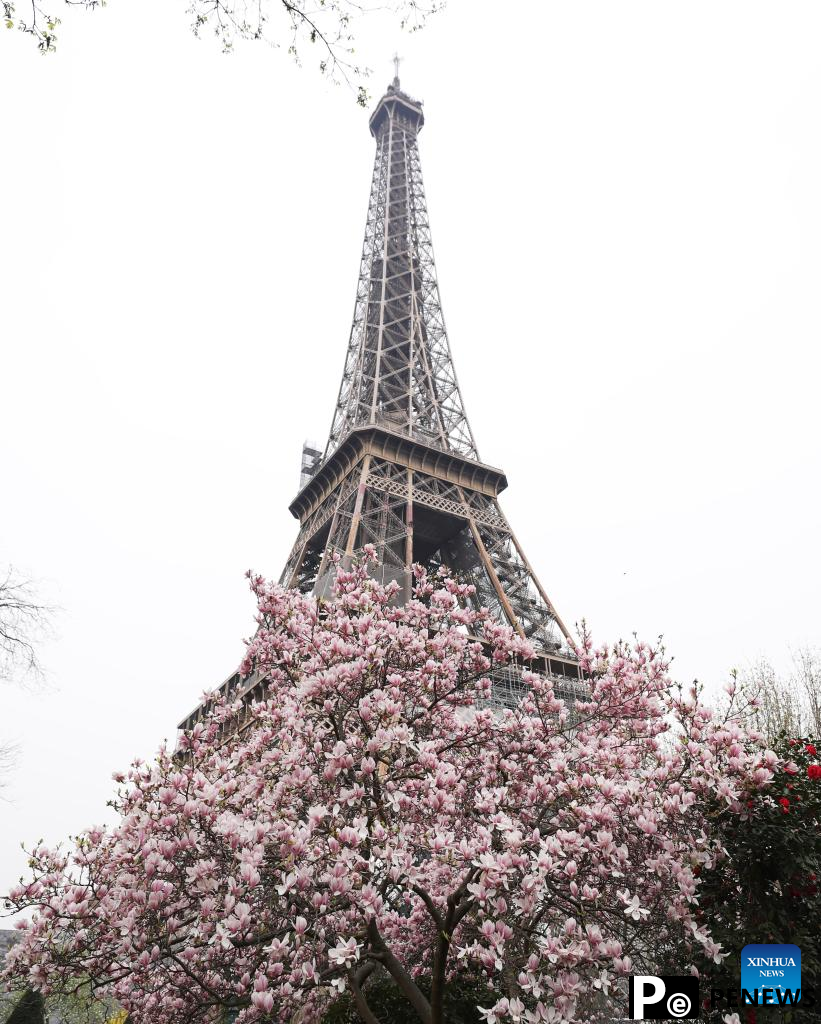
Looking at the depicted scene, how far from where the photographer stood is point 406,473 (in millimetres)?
30312

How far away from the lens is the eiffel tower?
26.5m

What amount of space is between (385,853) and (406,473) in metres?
25.6

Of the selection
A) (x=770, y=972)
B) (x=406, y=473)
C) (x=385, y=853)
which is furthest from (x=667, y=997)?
(x=406, y=473)

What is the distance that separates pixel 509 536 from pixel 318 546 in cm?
977

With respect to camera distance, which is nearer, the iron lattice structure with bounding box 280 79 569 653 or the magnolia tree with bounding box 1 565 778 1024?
the magnolia tree with bounding box 1 565 778 1024

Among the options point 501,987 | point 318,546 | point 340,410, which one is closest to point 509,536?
point 318,546

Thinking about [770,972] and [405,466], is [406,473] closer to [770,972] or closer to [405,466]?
[405,466]

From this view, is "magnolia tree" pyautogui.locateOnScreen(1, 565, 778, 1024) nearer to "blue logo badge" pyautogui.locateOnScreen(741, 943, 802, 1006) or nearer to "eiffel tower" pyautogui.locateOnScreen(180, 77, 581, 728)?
"blue logo badge" pyautogui.locateOnScreen(741, 943, 802, 1006)

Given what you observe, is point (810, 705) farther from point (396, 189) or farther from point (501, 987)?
point (396, 189)

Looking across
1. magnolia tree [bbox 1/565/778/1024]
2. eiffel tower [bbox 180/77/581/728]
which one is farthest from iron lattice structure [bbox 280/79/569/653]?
magnolia tree [bbox 1/565/778/1024]

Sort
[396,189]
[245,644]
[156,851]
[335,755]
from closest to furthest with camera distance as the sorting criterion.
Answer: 1. [156,851]
2. [335,755]
3. [245,644]
4. [396,189]

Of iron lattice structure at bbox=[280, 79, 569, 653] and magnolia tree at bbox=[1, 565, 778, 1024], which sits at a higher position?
iron lattice structure at bbox=[280, 79, 569, 653]

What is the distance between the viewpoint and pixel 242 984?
552cm

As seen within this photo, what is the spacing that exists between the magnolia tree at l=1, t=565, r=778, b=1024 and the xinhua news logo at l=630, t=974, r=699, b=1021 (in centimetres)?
24
